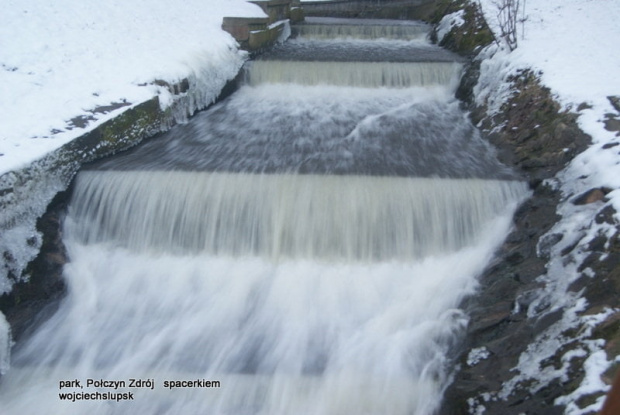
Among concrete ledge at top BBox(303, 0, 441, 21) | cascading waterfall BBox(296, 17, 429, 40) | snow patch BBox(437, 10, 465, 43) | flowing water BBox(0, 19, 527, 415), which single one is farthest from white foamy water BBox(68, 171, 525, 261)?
concrete ledge at top BBox(303, 0, 441, 21)

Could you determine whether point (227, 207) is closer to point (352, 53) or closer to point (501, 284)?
point (501, 284)

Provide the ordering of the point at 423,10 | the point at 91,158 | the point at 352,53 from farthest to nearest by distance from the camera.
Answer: the point at 423,10 → the point at 352,53 → the point at 91,158

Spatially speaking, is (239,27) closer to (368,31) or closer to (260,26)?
(260,26)

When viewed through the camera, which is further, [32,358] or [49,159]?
[49,159]

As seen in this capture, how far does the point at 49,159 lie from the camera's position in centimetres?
534

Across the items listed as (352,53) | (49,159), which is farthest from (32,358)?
(352,53)

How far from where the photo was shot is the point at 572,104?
5906 millimetres

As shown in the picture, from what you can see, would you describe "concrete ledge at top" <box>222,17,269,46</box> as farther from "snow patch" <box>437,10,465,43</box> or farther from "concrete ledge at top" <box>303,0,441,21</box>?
"concrete ledge at top" <box>303,0,441,21</box>

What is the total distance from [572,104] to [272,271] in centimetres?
384

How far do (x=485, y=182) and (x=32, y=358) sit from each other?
468 centimetres

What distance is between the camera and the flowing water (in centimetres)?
423

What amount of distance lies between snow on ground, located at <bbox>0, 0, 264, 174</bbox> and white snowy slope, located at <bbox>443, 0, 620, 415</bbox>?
4.65 m

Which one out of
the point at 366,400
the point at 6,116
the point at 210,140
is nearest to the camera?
the point at 366,400

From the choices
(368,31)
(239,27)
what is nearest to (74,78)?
(239,27)
